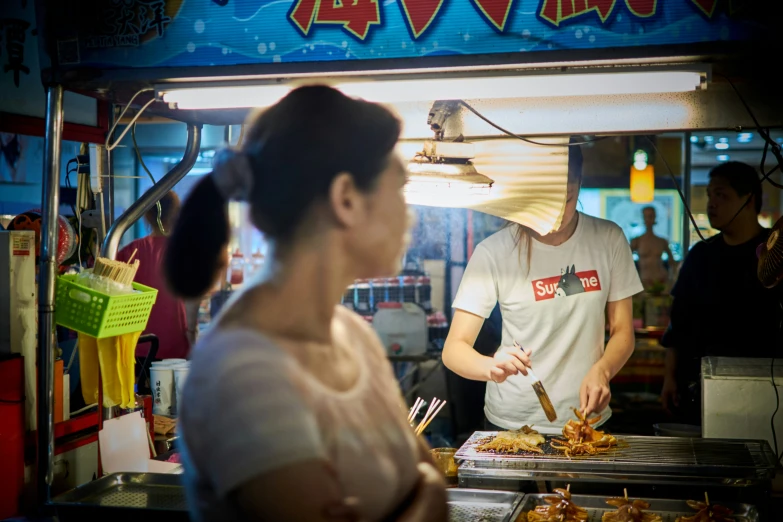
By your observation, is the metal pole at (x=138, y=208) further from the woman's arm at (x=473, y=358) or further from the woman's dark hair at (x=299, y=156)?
the woman's dark hair at (x=299, y=156)

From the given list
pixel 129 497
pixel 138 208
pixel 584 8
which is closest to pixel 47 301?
pixel 138 208

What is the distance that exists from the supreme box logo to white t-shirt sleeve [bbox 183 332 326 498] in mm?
2427

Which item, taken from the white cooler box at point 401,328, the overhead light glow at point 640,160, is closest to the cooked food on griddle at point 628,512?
the white cooler box at point 401,328

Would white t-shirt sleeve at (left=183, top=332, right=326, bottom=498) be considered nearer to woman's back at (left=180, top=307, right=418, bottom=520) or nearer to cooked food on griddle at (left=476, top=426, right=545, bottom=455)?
woman's back at (left=180, top=307, right=418, bottom=520)

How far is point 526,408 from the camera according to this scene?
3443 mm

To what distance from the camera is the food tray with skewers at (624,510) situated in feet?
7.63

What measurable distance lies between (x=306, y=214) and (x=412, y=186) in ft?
5.08

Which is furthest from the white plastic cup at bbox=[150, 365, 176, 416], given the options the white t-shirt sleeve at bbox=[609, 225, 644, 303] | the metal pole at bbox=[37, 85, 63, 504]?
the white t-shirt sleeve at bbox=[609, 225, 644, 303]

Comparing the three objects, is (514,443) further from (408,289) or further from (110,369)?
(408,289)

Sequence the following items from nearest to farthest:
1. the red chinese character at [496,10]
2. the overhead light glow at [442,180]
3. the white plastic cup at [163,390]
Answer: the red chinese character at [496,10] < the overhead light glow at [442,180] < the white plastic cup at [163,390]

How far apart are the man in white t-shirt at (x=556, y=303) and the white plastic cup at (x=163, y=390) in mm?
1230

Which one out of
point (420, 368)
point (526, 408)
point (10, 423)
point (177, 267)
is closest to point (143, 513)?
point (10, 423)

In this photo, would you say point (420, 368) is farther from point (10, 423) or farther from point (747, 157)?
point (747, 157)

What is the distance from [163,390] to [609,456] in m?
1.90
